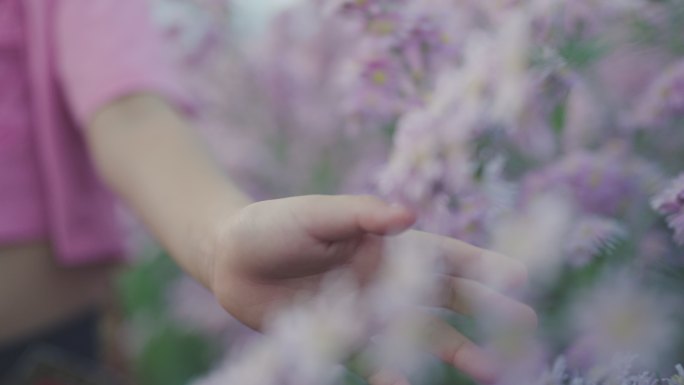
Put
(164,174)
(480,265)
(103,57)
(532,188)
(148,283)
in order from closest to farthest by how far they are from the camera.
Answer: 1. (480,265)
2. (532,188)
3. (164,174)
4. (103,57)
5. (148,283)

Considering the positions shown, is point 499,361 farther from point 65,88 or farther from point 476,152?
point 65,88

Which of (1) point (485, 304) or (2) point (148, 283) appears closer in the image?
(1) point (485, 304)

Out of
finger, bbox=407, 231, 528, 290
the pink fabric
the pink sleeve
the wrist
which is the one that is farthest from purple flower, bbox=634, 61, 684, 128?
the pink fabric

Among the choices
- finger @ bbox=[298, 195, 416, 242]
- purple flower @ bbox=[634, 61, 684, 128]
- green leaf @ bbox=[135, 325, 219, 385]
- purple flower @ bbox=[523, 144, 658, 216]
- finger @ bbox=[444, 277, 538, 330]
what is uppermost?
purple flower @ bbox=[634, 61, 684, 128]

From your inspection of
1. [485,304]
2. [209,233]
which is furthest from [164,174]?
[485,304]

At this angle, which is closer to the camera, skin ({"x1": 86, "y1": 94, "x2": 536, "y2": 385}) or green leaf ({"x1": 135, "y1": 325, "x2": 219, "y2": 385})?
skin ({"x1": 86, "y1": 94, "x2": 536, "y2": 385})

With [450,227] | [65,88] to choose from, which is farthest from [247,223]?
[65,88]

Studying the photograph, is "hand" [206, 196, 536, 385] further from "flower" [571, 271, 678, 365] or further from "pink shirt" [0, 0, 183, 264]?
"pink shirt" [0, 0, 183, 264]

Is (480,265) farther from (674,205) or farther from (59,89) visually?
(59,89)

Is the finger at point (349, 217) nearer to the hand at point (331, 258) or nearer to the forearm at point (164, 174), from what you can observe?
the hand at point (331, 258)
